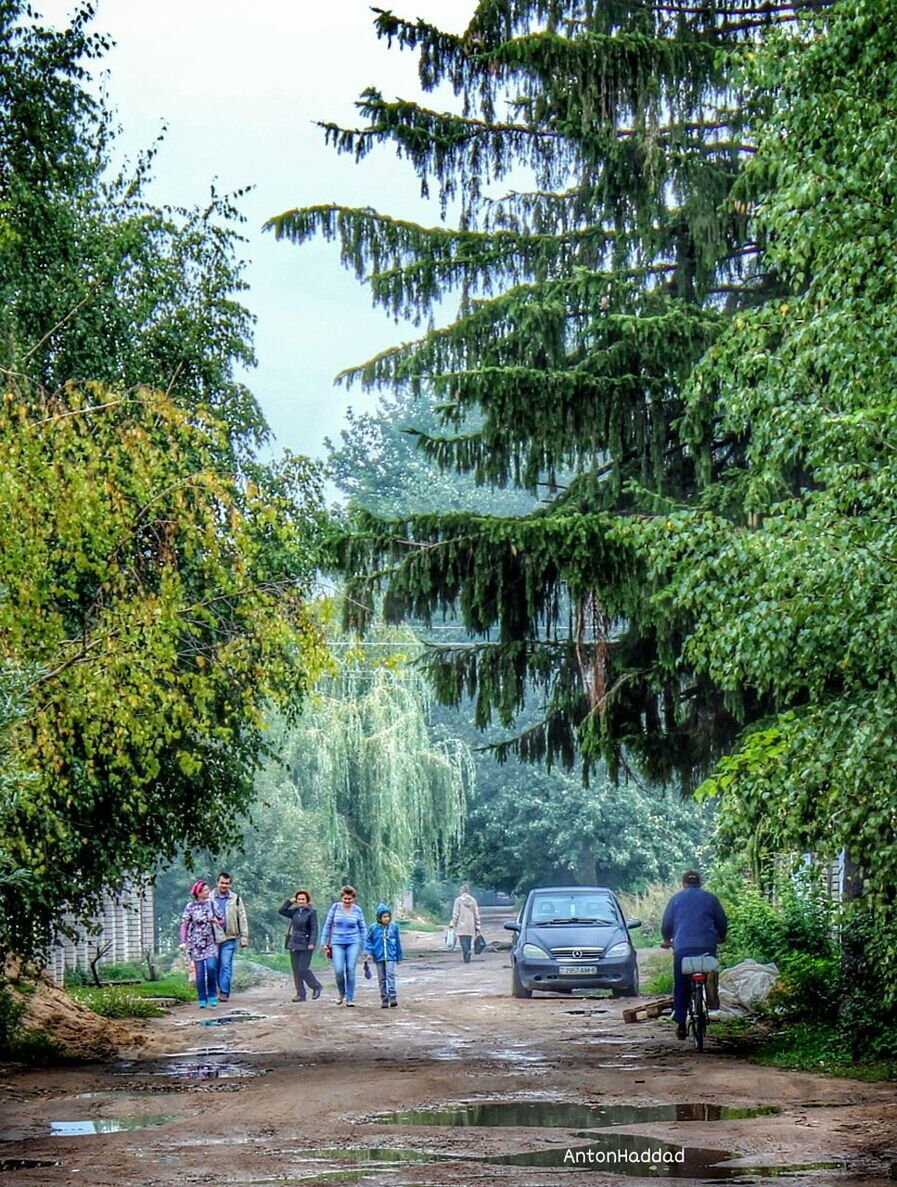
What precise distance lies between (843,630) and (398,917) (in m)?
58.1

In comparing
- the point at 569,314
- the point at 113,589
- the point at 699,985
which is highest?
the point at 569,314

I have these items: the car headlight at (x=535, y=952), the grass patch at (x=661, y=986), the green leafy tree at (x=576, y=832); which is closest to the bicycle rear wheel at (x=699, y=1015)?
the grass patch at (x=661, y=986)

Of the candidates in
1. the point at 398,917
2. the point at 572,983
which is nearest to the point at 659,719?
the point at 572,983

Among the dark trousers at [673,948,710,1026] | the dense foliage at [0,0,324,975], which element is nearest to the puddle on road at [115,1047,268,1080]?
the dense foliage at [0,0,324,975]

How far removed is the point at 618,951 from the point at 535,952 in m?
1.36

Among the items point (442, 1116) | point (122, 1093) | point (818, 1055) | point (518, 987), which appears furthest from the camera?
point (518, 987)

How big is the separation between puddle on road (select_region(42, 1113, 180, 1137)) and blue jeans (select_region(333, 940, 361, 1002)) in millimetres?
13306

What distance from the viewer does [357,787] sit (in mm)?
45344

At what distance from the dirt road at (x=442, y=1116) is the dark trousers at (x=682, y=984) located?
1.42 ft

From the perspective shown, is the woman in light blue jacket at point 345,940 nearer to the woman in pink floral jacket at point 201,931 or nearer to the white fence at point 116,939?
the woman in pink floral jacket at point 201,931

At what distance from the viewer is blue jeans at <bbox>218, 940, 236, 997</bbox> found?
87.4ft

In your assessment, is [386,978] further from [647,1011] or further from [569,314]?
[569,314]

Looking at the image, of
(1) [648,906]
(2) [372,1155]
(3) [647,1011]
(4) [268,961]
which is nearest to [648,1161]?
(2) [372,1155]

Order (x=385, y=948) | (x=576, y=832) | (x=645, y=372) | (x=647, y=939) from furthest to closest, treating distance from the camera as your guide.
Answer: (x=576, y=832) → (x=647, y=939) → (x=385, y=948) → (x=645, y=372)
